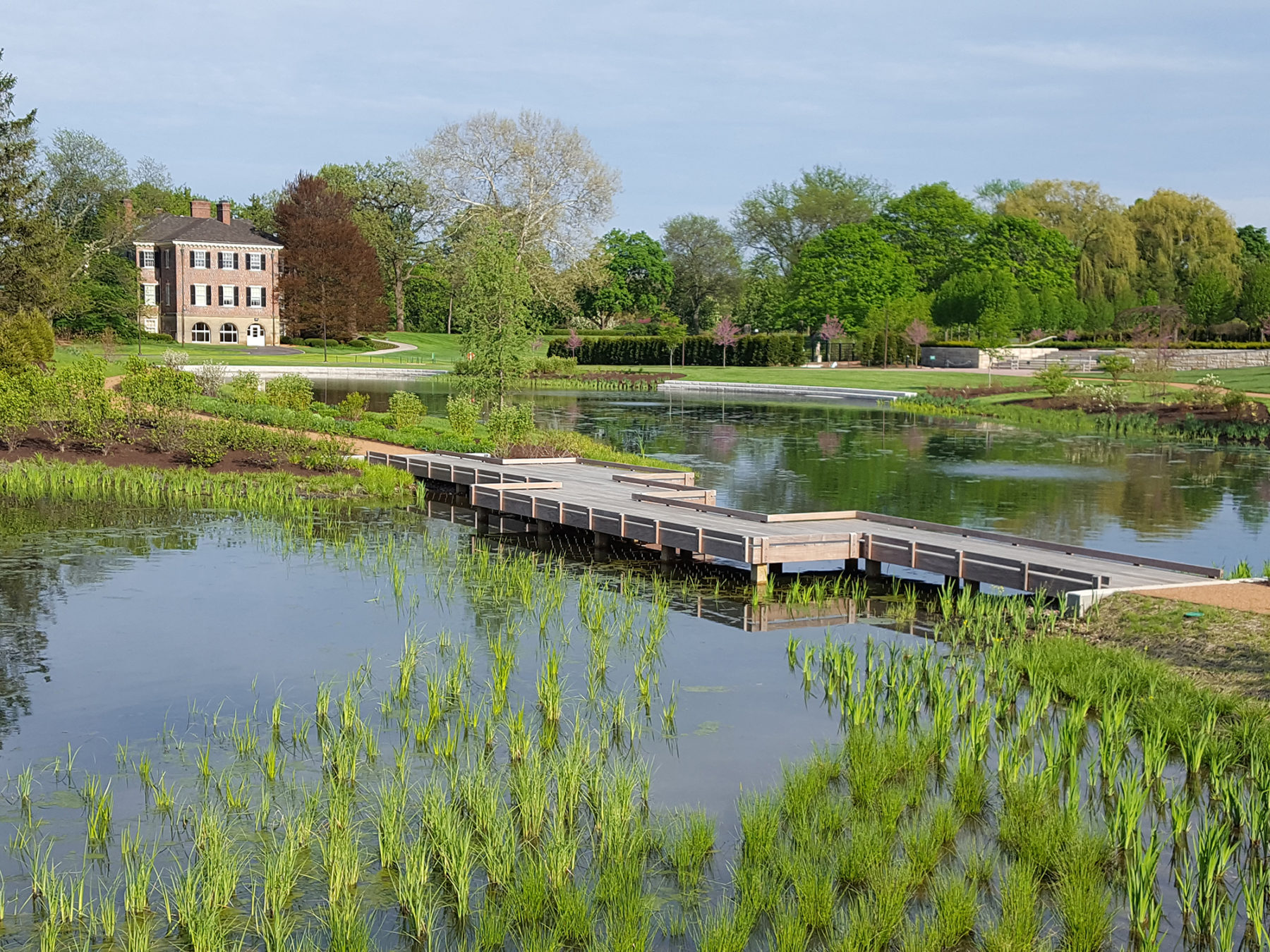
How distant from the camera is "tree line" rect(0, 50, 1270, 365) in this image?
66.4m

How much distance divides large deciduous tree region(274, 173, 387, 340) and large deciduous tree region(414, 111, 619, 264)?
31.2 feet

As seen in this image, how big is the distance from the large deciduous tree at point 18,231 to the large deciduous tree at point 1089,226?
60.6 meters

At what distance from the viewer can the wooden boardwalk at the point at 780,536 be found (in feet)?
45.0

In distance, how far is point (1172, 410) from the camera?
4119 cm

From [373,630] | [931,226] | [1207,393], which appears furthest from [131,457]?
[931,226]

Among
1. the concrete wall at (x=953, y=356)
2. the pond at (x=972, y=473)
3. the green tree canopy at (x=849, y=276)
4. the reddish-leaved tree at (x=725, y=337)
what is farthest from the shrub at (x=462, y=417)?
the green tree canopy at (x=849, y=276)

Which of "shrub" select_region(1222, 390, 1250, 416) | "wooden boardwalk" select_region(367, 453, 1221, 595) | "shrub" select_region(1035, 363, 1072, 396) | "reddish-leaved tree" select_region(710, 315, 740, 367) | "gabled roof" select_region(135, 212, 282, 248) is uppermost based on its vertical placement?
"gabled roof" select_region(135, 212, 282, 248)

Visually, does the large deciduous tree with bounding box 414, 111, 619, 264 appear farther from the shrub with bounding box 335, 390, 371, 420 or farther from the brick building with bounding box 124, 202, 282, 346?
the shrub with bounding box 335, 390, 371, 420

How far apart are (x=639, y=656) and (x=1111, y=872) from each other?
5.52 metres

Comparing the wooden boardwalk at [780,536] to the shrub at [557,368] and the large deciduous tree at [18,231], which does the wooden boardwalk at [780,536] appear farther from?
the shrub at [557,368]

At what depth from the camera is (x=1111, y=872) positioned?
23.8 feet

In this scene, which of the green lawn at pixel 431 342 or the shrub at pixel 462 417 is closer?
the shrub at pixel 462 417

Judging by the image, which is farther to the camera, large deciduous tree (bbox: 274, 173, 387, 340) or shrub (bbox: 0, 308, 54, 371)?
large deciduous tree (bbox: 274, 173, 387, 340)

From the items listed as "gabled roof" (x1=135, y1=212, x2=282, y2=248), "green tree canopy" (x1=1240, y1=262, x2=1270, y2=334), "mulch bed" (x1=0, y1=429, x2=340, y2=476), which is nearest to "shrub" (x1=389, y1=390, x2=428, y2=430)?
"mulch bed" (x1=0, y1=429, x2=340, y2=476)
